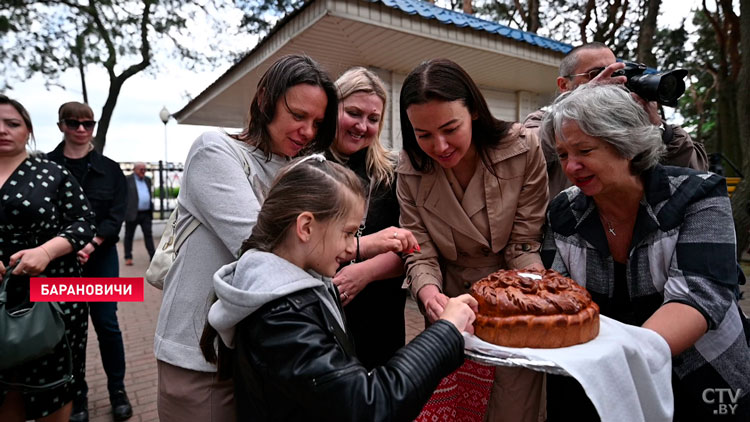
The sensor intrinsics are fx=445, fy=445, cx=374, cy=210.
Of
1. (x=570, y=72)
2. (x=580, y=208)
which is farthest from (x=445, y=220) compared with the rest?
(x=570, y=72)

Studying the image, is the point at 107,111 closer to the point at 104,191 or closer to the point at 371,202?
the point at 104,191

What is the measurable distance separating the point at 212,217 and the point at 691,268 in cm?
166

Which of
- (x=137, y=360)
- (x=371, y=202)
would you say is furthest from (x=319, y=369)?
(x=137, y=360)

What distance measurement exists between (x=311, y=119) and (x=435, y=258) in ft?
2.86

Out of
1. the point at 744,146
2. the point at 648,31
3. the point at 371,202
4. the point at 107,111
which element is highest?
the point at 648,31

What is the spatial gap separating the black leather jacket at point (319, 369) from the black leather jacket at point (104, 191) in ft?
9.96

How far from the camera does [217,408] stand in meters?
1.62

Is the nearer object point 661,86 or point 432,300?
point 432,300

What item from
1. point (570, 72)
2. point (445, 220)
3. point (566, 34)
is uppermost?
point (566, 34)

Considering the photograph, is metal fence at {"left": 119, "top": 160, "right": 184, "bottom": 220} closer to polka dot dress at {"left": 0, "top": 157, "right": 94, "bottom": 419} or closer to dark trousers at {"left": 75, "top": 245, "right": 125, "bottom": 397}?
dark trousers at {"left": 75, "top": 245, "right": 125, "bottom": 397}

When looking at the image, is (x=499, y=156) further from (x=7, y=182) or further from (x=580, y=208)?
(x=7, y=182)

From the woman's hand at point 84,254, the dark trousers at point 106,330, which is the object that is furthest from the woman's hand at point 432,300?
the woman's hand at point 84,254

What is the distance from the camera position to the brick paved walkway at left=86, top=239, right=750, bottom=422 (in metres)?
3.63

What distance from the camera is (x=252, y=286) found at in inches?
48.9
